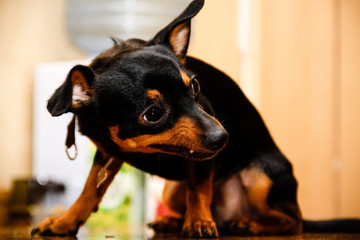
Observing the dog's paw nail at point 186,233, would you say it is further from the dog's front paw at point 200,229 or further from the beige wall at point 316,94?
the beige wall at point 316,94

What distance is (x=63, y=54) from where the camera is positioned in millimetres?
4207

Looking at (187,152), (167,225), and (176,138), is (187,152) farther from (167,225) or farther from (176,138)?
(167,225)

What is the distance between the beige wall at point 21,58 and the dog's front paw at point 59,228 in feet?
9.18

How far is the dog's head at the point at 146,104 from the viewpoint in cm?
118

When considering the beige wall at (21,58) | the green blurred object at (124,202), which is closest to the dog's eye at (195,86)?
the green blurred object at (124,202)

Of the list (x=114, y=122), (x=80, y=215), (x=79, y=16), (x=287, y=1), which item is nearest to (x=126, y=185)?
(x=79, y=16)

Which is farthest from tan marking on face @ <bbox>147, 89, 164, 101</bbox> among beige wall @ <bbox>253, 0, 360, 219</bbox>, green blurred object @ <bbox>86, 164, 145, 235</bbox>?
green blurred object @ <bbox>86, 164, 145, 235</bbox>

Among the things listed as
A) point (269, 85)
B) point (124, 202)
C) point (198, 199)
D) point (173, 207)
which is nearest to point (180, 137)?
point (198, 199)

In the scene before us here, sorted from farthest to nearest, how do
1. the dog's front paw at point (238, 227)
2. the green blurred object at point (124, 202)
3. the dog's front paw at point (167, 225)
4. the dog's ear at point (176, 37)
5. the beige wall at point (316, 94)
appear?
1. the green blurred object at point (124, 202)
2. the beige wall at point (316, 94)
3. the dog's front paw at point (167, 225)
4. the dog's front paw at point (238, 227)
5. the dog's ear at point (176, 37)

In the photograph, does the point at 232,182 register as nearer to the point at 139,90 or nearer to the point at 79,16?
the point at 139,90

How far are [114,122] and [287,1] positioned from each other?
1.74 meters

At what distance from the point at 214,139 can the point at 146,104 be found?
191 mm

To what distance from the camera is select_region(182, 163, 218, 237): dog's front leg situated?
1340 mm

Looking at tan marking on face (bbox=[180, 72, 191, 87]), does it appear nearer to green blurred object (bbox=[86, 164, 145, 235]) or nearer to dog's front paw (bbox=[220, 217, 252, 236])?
dog's front paw (bbox=[220, 217, 252, 236])
